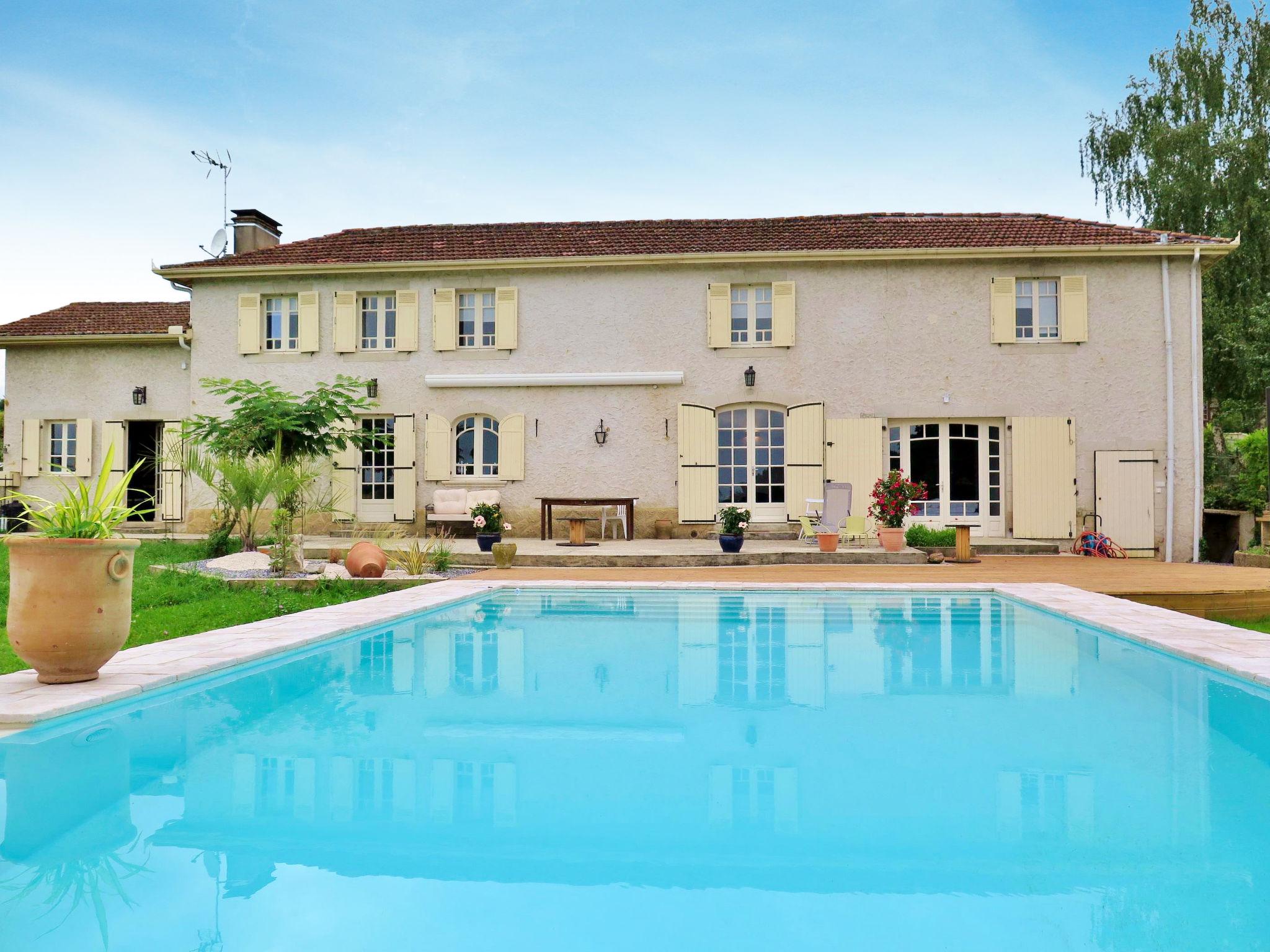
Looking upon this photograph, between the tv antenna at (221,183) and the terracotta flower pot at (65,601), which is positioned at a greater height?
the tv antenna at (221,183)

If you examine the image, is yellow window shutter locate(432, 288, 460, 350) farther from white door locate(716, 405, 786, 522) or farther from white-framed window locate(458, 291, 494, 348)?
white door locate(716, 405, 786, 522)

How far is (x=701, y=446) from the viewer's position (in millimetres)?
13312

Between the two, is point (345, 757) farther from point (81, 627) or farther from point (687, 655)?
point (687, 655)

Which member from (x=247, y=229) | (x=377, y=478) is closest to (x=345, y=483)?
(x=377, y=478)

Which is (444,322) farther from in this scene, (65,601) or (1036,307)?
(65,601)

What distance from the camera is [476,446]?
46.1 feet

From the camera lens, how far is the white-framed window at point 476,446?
552 inches

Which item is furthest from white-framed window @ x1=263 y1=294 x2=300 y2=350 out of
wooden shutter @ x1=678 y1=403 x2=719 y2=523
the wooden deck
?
the wooden deck

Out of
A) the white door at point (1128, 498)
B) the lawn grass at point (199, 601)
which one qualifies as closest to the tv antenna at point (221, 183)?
the lawn grass at point (199, 601)

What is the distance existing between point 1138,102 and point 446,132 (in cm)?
1441

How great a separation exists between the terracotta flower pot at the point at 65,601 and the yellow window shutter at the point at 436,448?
32.9 feet

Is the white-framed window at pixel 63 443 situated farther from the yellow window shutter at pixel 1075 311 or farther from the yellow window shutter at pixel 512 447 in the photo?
the yellow window shutter at pixel 1075 311

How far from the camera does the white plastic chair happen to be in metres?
13.2

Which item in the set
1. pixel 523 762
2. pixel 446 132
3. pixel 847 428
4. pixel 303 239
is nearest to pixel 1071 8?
pixel 847 428
